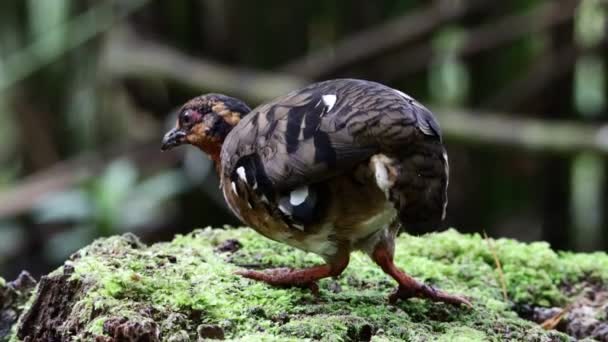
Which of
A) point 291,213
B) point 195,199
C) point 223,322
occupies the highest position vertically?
point 291,213

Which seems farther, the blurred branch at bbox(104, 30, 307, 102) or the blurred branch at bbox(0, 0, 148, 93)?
the blurred branch at bbox(0, 0, 148, 93)

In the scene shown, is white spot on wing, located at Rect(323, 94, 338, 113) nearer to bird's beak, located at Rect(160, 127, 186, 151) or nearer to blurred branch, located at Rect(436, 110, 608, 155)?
bird's beak, located at Rect(160, 127, 186, 151)

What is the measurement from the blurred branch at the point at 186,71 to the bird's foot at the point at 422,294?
16.5 feet

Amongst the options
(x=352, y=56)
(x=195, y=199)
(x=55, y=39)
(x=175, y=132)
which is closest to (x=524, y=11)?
(x=352, y=56)

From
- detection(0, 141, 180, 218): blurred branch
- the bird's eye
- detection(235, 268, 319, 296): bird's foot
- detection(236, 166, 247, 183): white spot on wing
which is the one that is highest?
the bird's eye

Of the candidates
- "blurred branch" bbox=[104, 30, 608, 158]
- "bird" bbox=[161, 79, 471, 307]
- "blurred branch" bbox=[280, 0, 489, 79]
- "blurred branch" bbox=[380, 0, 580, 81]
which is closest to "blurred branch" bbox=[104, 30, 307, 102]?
"blurred branch" bbox=[104, 30, 608, 158]

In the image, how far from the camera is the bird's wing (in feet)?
10.4

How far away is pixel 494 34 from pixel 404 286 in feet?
18.5

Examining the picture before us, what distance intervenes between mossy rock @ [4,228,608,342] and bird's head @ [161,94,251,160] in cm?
43

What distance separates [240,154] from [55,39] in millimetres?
7164

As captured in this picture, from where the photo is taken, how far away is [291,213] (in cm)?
334

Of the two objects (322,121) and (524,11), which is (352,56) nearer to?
(524,11)

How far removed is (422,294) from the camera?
3.60 metres

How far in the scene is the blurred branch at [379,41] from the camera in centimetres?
880
